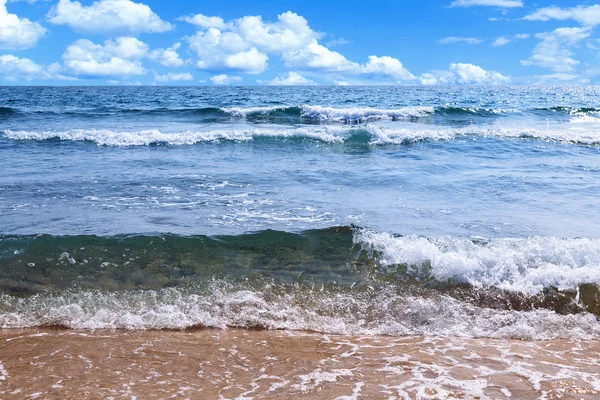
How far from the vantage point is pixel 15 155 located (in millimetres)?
15578

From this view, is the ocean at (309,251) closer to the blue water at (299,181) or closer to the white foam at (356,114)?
the blue water at (299,181)

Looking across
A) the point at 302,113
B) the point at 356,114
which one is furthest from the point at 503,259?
the point at 302,113

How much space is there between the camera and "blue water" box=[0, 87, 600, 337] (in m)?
6.17

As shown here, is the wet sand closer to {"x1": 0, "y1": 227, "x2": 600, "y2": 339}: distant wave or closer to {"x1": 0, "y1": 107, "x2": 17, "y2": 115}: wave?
{"x1": 0, "y1": 227, "x2": 600, "y2": 339}: distant wave

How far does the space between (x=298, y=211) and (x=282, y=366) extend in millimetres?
4712

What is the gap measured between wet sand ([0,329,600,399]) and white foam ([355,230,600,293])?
130 cm

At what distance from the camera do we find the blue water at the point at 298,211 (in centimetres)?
617

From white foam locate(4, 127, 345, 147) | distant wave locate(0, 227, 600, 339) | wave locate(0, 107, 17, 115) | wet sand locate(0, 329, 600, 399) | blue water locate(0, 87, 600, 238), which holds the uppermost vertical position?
wave locate(0, 107, 17, 115)

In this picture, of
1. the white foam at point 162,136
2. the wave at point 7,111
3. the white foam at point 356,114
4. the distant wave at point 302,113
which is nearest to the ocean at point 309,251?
the white foam at point 162,136

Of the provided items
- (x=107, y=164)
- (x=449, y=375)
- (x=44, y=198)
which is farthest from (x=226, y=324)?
A: (x=107, y=164)

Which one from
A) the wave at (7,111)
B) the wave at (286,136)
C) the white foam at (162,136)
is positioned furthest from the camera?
the wave at (7,111)

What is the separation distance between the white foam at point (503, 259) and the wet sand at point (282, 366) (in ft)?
4.28

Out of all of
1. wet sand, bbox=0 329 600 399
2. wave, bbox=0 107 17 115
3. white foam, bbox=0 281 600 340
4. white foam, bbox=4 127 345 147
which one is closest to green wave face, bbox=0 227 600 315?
white foam, bbox=0 281 600 340

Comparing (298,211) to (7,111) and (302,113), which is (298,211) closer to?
(302,113)
